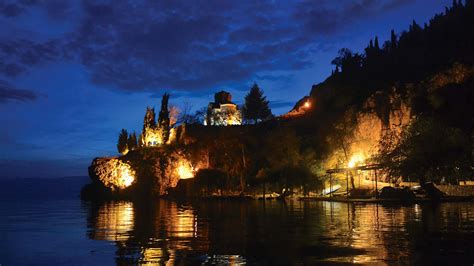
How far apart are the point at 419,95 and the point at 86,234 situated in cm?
4575

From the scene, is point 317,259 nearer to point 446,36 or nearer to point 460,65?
point 460,65

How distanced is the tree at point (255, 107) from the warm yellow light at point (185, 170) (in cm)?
2639

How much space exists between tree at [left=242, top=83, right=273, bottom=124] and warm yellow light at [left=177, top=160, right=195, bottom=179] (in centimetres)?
2639

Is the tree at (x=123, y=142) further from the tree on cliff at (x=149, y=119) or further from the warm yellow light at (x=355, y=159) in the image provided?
the warm yellow light at (x=355, y=159)

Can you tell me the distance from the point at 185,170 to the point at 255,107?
27762mm

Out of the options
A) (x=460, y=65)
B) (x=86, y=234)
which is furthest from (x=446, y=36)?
(x=86, y=234)

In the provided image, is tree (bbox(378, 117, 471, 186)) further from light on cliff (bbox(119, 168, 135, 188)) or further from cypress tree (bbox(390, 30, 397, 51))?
cypress tree (bbox(390, 30, 397, 51))

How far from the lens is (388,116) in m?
55.0

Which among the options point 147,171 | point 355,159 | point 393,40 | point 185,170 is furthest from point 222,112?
point 393,40

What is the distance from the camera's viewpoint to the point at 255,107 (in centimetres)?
9100

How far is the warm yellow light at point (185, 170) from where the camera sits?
68.4 m

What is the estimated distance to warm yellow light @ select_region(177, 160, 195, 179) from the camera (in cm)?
6844

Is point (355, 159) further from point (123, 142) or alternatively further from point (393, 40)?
point (393, 40)

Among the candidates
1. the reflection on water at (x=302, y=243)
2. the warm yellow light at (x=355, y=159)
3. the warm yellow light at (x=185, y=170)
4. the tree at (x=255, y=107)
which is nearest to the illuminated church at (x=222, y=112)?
the tree at (x=255, y=107)
